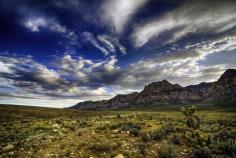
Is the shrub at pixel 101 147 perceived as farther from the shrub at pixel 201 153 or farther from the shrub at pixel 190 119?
the shrub at pixel 190 119

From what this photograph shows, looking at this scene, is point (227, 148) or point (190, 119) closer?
point (227, 148)

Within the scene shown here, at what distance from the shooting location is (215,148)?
12.2m

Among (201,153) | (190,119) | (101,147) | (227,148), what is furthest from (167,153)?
(190,119)

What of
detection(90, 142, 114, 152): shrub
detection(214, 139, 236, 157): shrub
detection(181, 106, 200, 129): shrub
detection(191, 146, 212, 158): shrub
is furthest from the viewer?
detection(181, 106, 200, 129): shrub

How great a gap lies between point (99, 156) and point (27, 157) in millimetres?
4456

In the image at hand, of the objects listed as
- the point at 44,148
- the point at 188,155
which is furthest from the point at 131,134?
the point at 44,148

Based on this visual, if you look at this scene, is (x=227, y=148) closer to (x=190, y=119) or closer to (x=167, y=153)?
(x=167, y=153)

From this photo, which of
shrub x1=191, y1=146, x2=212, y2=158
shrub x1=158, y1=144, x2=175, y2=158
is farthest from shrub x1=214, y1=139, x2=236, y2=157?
shrub x1=158, y1=144, x2=175, y2=158

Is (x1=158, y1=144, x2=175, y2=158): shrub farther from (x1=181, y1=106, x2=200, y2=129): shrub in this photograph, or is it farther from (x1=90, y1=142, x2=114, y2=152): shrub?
(x1=181, y1=106, x2=200, y2=129): shrub

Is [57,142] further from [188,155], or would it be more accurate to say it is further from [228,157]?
[228,157]

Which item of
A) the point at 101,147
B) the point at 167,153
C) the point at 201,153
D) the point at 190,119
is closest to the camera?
the point at 167,153

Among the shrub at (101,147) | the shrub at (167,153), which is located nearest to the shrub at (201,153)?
the shrub at (167,153)

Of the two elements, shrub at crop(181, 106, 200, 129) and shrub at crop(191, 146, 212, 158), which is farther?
shrub at crop(181, 106, 200, 129)

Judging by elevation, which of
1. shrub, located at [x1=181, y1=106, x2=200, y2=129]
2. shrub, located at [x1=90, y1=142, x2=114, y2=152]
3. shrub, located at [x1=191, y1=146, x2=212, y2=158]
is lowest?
shrub, located at [x1=191, y1=146, x2=212, y2=158]
